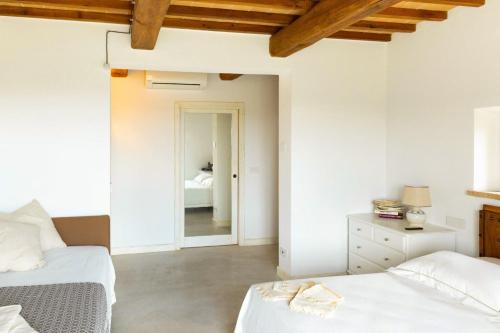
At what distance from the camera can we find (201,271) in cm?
464

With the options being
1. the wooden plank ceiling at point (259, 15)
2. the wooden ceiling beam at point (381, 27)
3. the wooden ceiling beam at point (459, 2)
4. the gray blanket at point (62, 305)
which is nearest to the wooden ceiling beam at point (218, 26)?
the wooden plank ceiling at point (259, 15)

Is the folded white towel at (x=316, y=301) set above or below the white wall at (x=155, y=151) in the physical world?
below

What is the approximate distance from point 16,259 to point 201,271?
221 centimetres

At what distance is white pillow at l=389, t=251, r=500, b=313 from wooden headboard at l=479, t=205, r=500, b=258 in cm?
53

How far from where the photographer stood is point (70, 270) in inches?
108

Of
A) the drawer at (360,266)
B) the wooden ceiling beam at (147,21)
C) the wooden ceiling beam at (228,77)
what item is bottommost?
the drawer at (360,266)

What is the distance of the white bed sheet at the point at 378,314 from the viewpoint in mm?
2043

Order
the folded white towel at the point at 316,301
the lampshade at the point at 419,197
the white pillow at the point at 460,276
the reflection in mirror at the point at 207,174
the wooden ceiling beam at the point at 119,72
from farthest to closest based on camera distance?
1. the reflection in mirror at the point at 207,174
2. the wooden ceiling beam at the point at 119,72
3. the lampshade at the point at 419,197
4. the white pillow at the point at 460,276
5. the folded white towel at the point at 316,301

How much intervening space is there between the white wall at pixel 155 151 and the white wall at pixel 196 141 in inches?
8.5

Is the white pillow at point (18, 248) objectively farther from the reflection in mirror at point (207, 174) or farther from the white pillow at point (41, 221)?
the reflection in mirror at point (207, 174)

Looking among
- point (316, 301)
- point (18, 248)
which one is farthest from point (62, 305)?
point (316, 301)

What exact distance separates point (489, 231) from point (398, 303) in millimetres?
1282

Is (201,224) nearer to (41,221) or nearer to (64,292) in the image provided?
(41,221)

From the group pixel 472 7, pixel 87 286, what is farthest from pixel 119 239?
pixel 472 7
